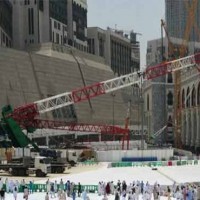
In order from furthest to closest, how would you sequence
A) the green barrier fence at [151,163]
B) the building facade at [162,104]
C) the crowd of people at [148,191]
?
the building facade at [162,104] → the green barrier fence at [151,163] → the crowd of people at [148,191]

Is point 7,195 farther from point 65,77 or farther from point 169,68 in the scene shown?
point 65,77

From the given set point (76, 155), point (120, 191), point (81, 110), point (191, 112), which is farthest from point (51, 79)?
point (120, 191)

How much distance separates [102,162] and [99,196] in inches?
1451

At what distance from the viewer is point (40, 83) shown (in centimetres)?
11056

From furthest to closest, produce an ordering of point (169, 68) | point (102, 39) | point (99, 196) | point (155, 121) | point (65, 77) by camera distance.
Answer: point (102, 39), point (155, 121), point (65, 77), point (169, 68), point (99, 196)

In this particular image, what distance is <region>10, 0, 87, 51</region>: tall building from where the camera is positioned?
434ft

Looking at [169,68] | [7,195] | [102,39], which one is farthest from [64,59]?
[7,195]

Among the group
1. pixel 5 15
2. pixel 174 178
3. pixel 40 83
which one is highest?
pixel 5 15

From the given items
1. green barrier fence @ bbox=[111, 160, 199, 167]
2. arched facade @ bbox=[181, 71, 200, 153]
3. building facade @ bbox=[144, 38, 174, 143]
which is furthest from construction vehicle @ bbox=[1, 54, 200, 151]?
building facade @ bbox=[144, 38, 174, 143]

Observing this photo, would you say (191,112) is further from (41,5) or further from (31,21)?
(41,5)

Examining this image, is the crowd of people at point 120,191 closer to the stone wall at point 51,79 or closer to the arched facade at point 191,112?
the stone wall at point 51,79

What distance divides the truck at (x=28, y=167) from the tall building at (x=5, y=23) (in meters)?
63.5

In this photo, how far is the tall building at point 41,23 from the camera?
13225 cm

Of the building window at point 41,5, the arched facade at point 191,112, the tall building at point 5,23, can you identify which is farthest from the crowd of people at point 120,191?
the building window at point 41,5
